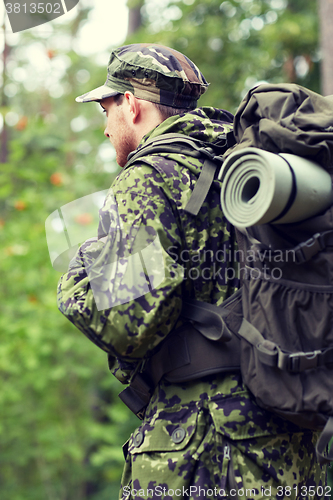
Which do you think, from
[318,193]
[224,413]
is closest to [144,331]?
[224,413]

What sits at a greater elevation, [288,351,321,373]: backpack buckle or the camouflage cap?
Answer: the camouflage cap

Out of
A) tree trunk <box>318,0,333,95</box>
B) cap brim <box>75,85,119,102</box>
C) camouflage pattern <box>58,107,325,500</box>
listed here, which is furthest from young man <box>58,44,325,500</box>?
tree trunk <box>318,0,333,95</box>

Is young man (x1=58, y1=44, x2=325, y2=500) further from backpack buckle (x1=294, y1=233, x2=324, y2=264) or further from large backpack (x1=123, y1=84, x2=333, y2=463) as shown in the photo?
backpack buckle (x1=294, y1=233, x2=324, y2=264)

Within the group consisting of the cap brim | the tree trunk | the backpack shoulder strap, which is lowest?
the tree trunk

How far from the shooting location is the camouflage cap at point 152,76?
1960 millimetres

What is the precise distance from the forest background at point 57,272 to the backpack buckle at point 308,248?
12.0 ft

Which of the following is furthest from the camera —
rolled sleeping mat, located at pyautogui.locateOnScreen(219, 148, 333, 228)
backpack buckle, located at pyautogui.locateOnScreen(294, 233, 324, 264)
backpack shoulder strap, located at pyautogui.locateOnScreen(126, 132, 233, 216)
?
backpack shoulder strap, located at pyautogui.locateOnScreen(126, 132, 233, 216)

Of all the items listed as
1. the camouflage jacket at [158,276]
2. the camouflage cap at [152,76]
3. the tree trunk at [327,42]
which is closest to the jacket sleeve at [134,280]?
the camouflage jacket at [158,276]

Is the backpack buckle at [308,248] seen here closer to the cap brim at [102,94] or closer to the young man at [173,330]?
the young man at [173,330]

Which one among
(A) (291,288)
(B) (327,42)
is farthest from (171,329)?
(B) (327,42)

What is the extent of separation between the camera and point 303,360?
145 cm

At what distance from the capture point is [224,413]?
1.59 metres

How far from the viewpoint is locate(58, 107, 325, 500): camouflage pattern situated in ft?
5.10

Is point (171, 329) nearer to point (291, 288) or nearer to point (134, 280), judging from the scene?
point (134, 280)
